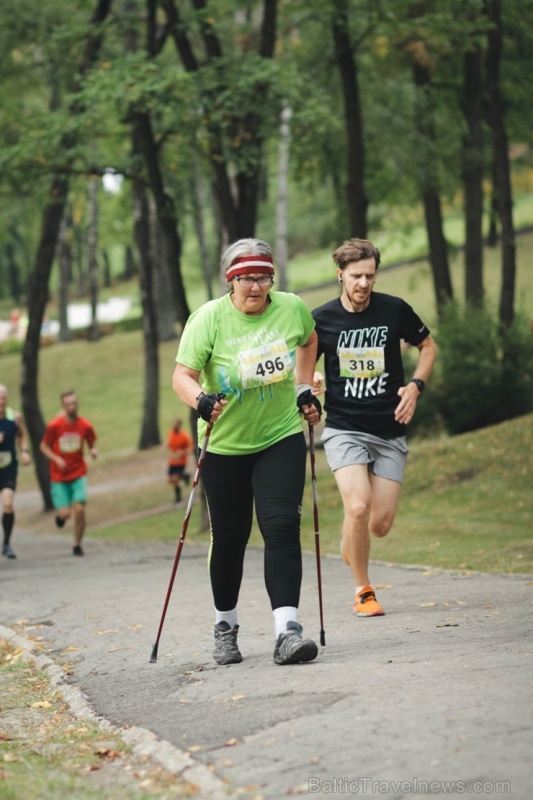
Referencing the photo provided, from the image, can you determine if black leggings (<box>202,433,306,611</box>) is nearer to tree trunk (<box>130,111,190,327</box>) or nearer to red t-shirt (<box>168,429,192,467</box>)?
tree trunk (<box>130,111,190,327</box>)

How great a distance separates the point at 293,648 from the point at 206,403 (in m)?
1.31

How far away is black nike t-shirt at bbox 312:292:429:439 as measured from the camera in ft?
28.2

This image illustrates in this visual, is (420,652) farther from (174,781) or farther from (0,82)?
(0,82)

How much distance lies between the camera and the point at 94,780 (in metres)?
5.28

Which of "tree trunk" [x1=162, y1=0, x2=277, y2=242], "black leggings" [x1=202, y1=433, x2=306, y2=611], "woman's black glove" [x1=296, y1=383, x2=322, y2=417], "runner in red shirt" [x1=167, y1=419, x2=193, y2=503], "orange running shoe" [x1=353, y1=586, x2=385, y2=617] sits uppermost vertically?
"tree trunk" [x1=162, y1=0, x2=277, y2=242]

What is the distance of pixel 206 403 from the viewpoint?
675 cm

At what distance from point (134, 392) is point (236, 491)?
39.9m

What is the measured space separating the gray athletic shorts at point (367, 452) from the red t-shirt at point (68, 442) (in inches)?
335

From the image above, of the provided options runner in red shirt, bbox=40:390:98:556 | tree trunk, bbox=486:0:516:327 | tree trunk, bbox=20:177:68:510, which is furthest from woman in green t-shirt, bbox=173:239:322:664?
tree trunk, bbox=486:0:516:327

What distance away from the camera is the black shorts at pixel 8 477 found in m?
16.6

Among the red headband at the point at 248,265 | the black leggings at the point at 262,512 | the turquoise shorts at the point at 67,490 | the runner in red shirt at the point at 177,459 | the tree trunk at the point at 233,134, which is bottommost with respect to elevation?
the runner in red shirt at the point at 177,459

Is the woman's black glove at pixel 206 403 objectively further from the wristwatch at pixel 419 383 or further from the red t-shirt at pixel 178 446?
the red t-shirt at pixel 178 446

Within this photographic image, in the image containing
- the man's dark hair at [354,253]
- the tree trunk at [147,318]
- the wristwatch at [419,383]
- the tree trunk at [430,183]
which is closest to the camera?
the man's dark hair at [354,253]

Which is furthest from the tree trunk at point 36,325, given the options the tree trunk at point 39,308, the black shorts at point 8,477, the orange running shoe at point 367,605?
the orange running shoe at point 367,605
